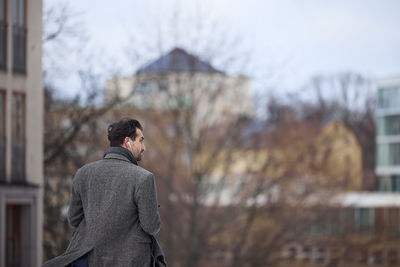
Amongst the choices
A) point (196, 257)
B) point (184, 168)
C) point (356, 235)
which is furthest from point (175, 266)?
point (356, 235)

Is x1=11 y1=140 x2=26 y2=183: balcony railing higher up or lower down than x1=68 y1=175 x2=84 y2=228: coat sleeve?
lower down

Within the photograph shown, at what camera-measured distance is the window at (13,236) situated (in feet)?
85.1

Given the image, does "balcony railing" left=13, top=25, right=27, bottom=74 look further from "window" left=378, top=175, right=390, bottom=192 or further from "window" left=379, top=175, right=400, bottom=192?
"window" left=378, top=175, right=390, bottom=192

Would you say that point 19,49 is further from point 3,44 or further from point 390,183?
point 390,183

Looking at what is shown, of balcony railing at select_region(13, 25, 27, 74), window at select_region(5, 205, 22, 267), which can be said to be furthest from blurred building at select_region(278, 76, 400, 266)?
balcony railing at select_region(13, 25, 27, 74)

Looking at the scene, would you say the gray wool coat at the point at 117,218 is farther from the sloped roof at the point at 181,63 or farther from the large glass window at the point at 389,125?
the large glass window at the point at 389,125

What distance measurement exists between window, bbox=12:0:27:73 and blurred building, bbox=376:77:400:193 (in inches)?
2705

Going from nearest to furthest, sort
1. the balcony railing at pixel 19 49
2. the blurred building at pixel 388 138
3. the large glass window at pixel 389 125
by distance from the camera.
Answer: the balcony railing at pixel 19 49, the blurred building at pixel 388 138, the large glass window at pixel 389 125

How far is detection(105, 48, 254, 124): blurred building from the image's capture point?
153 feet

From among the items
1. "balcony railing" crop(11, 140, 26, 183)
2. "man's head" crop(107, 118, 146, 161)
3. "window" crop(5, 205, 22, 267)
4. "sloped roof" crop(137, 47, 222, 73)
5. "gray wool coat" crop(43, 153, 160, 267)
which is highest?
"sloped roof" crop(137, 47, 222, 73)

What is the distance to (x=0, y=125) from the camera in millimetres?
26234

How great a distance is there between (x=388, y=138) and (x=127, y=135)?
92.9m

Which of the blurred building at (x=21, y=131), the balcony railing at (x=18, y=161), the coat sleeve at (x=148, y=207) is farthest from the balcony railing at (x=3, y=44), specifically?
the coat sleeve at (x=148, y=207)

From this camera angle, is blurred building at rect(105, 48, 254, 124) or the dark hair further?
blurred building at rect(105, 48, 254, 124)
